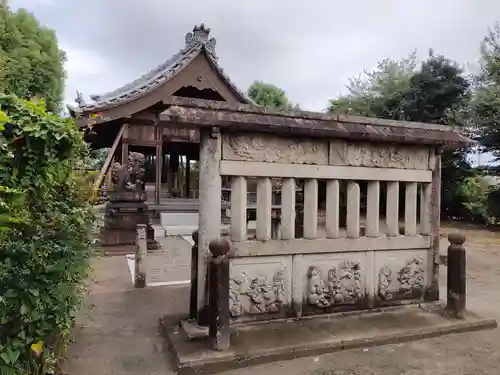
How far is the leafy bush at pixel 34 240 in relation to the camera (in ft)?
6.59

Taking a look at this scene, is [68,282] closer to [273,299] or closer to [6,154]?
[6,154]

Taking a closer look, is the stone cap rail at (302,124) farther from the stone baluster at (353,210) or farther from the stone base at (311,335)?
the stone base at (311,335)

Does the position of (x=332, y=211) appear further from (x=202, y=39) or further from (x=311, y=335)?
(x=202, y=39)

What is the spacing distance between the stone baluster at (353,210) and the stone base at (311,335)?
87cm

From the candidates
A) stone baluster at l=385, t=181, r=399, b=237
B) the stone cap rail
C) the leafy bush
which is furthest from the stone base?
the stone cap rail

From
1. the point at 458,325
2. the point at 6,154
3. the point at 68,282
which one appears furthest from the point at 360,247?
the point at 6,154

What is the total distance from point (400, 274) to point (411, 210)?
73 centimetres

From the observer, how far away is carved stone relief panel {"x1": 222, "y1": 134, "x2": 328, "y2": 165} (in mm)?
3383

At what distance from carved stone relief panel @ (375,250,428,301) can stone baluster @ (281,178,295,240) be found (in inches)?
42.6

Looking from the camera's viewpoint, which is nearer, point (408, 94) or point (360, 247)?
point (360, 247)

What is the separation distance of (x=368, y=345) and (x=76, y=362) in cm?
251

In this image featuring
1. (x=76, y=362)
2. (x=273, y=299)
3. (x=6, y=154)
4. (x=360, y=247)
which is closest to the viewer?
(x=6, y=154)

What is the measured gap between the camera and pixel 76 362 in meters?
2.93

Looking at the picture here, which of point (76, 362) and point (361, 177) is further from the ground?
point (361, 177)
